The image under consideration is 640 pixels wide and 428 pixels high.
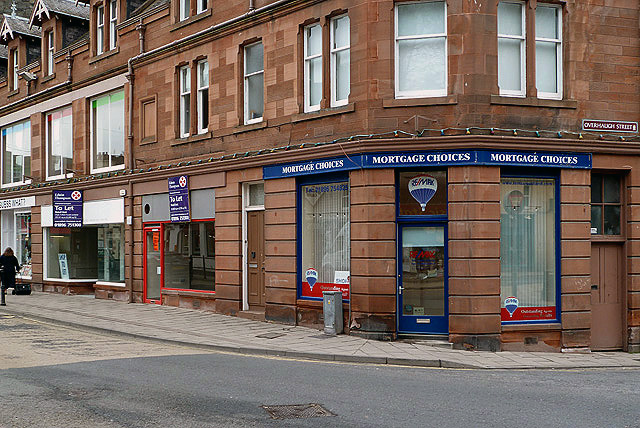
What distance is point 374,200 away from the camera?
48.0ft

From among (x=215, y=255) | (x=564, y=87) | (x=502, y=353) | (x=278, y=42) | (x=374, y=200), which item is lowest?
(x=502, y=353)

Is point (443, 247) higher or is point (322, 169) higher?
point (322, 169)

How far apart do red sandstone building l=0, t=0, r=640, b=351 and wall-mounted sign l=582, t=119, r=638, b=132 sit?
46mm

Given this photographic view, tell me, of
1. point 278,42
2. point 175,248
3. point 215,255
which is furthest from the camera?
point 175,248

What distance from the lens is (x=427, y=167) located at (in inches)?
570

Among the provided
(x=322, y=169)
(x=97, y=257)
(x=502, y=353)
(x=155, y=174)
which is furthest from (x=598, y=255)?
(x=97, y=257)

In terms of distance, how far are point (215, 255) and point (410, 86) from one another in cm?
746

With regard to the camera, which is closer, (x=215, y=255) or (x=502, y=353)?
(x=502, y=353)

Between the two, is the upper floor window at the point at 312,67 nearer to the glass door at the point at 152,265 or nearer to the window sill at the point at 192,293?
the window sill at the point at 192,293

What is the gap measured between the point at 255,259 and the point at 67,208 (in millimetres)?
10036

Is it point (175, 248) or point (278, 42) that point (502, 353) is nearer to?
point (278, 42)

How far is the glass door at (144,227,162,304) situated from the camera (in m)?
21.4

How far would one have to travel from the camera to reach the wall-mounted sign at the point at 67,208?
81.3ft

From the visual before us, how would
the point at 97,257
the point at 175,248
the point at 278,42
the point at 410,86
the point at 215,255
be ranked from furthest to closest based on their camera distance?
the point at 97,257 → the point at 175,248 → the point at 215,255 → the point at 278,42 → the point at 410,86
